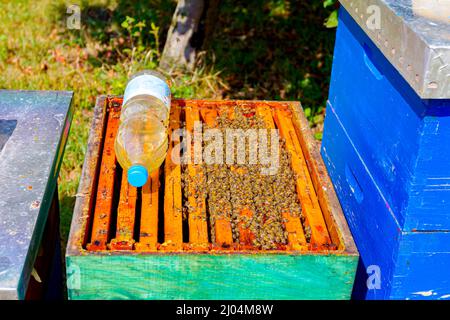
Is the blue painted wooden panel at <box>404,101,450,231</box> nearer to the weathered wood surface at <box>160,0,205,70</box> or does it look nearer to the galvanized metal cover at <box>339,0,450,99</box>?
the galvanized metal cover at <box>339,0,450,99</box>

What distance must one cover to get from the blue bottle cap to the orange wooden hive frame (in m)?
0.09

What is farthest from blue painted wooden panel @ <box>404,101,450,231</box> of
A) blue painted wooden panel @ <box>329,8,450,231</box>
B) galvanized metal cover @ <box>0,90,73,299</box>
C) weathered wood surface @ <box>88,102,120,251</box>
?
galvanized metal cover @ <box>0,90,73,299</box>

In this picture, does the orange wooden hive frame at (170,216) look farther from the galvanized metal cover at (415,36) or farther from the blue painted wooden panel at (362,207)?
the galvanized metal cover at (415,36)

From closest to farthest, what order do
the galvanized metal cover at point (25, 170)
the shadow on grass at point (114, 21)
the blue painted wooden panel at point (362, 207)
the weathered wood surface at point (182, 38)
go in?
the galvanized metal cover at point (25, 170) < the blue painted wooden panel at point (362, 207) < the weathered wood surface at point (182, 38) < the shadow on grass at point (114, 21)

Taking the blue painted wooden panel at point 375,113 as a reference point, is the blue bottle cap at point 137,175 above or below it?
below

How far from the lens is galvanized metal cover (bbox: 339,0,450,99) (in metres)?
1.66

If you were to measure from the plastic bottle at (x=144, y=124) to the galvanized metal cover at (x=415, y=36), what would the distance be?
2.53 feet

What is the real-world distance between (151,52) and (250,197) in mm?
3021

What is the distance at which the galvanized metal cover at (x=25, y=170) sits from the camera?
4.97 feet

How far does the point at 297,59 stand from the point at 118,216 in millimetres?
3680

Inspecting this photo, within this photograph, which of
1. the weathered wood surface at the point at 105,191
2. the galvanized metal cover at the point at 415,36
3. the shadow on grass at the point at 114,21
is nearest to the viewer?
the galvanized metal cover at the point at 415,36

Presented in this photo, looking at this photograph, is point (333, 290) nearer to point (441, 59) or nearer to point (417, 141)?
point (417, 141)


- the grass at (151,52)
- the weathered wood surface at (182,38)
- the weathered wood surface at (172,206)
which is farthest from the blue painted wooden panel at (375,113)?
the weathered wood surface at (182,38)

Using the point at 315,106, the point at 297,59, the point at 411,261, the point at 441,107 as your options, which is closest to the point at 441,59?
the point at 441,107
